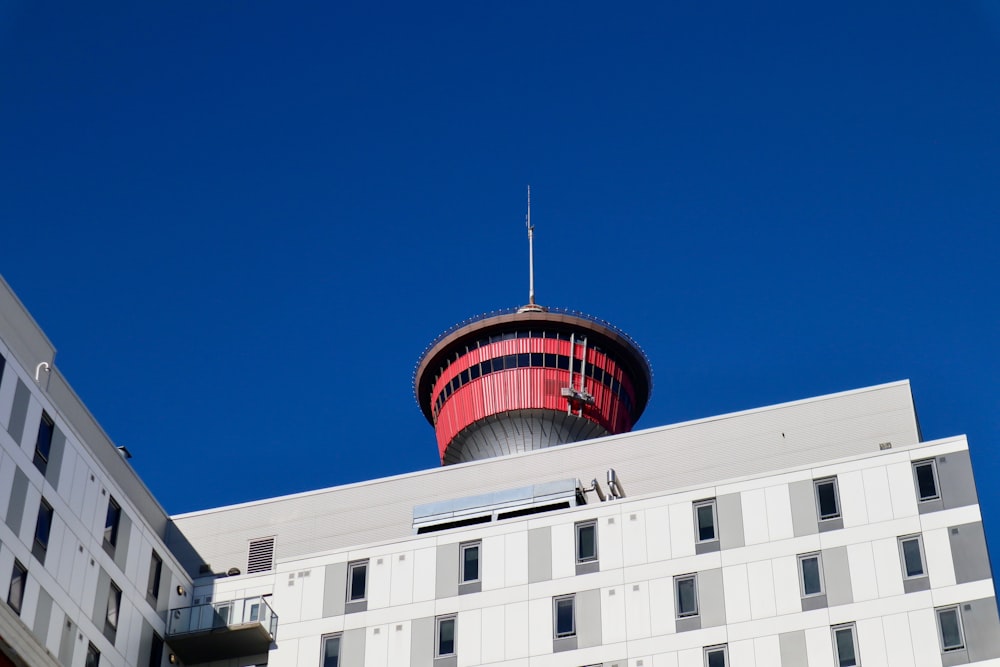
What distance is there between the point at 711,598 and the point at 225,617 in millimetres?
21903

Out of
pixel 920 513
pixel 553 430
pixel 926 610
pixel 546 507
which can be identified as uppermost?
pixel 553 430

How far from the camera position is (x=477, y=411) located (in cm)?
10400

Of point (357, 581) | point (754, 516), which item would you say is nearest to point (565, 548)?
point (754, 516)

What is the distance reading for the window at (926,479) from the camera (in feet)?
225

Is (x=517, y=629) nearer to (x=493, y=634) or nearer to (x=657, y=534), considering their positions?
(x=493, y=634)

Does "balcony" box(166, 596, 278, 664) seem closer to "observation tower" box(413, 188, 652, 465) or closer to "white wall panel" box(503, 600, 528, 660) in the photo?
"white wall panel" box(503, 600, 528, 660)

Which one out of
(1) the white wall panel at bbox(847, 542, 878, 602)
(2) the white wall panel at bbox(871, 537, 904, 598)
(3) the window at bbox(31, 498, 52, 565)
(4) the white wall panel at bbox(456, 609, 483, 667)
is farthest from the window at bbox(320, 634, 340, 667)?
A: (2) the white wall panel at bbox(871, 537, 904, 598)

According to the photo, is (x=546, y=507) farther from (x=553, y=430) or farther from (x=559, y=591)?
(x=553, y=430)

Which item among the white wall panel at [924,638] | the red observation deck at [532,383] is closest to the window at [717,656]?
the white wall panel at [924,638]

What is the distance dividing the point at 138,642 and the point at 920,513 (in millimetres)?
34017

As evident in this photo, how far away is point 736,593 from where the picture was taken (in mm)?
68438

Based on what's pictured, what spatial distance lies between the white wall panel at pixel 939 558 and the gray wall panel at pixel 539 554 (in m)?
16.2

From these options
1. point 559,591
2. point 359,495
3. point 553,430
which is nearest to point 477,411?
point 553,430

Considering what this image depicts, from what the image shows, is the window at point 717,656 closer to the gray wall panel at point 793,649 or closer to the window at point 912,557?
the gray wall panel at point 793,649
